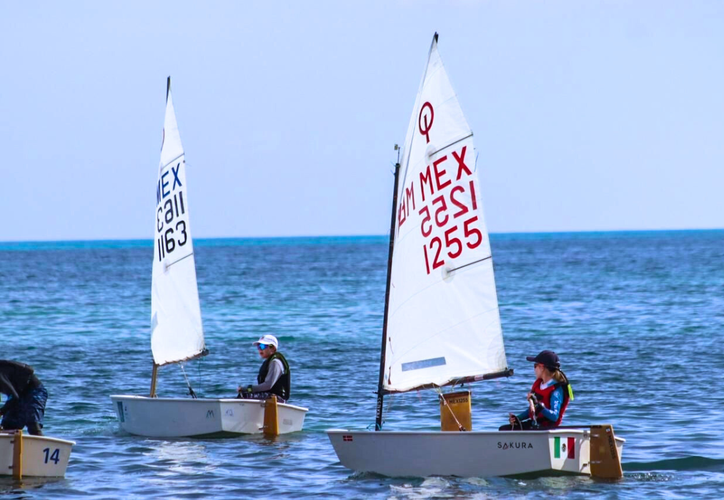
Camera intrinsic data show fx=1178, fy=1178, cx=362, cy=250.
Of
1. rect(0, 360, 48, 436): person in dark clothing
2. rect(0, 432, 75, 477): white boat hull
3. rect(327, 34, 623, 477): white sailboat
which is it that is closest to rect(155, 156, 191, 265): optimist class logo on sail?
rect(0, 360, 48, 436): person in dark clothing

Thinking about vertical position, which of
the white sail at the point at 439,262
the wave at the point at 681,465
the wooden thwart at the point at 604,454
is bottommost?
the wave at the point at 681,465

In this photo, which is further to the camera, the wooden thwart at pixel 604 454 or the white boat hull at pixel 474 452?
the wooden thwart at pixel 604 454

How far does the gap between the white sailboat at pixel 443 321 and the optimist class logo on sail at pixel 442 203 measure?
0.01 m

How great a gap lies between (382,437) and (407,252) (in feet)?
8.44

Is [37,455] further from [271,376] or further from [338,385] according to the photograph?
[338,385]

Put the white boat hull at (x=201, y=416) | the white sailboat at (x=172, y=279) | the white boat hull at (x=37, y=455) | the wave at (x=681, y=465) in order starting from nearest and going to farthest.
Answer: the white boat hull at (x=37, y=455)
the wave at (x=681, y=465)
the white boat hull at (x=201, y=416)
the white sailboat at (x=172, y=279)

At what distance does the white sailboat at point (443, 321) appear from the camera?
15172 millimetres

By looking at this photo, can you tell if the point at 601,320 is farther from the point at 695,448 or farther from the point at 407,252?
the point at 407,252

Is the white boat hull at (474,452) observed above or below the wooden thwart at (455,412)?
below

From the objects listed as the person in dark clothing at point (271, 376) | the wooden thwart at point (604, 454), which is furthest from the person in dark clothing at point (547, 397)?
the person in dark clothing at point (271, 376)

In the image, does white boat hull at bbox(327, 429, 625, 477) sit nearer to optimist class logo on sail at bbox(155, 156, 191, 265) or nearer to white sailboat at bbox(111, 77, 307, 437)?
white sailboat at bbox(111, 77, 307, 437)

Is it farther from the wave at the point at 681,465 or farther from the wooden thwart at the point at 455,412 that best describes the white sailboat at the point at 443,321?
the wave at the point at 681,465

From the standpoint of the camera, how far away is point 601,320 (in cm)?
4666

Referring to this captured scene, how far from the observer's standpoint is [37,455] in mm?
15578
